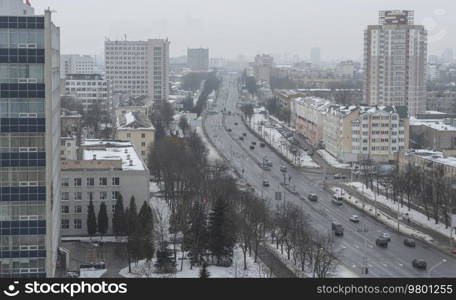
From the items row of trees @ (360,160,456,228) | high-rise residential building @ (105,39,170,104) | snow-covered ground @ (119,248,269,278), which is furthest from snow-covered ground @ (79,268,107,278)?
high-rise residential building @ (105,39,170,104)

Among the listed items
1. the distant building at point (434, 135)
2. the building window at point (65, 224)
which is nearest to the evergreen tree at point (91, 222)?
the building window at point (65, 224)

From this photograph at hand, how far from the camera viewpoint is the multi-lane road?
661cm

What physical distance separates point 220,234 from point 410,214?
337 cm

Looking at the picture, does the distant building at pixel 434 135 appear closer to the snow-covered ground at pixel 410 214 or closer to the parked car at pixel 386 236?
the snow-covered ground at pixel 410 214

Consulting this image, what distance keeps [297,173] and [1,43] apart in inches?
339

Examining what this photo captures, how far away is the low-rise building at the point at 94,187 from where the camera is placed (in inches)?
314

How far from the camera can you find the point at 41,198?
466 centimetres

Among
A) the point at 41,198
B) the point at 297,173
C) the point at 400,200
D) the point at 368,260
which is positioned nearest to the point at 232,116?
the point at 297,173

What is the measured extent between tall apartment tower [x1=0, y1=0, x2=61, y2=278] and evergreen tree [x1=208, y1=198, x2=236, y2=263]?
2021mm

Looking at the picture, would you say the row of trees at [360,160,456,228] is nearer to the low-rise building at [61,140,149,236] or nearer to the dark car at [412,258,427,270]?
the dark car at [412,258,427,270]

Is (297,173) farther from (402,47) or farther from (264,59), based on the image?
(264,59)

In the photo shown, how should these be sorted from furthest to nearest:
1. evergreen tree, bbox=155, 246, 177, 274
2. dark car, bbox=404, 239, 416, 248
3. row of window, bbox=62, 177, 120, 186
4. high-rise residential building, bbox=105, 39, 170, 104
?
high-rise residential building, bbox=105, 39, 170, 104
row of window, bbox=62, 177, 120, 186
dark car, bbox=404, 239, 416, 248
evergreen tree, bbox=155, 246, 177, 274

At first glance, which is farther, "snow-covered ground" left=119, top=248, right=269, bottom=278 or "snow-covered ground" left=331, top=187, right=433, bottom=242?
"snow-covered ground" left=331, top=187, right=433, bottom=242

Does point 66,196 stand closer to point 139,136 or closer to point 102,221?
point 102,221
